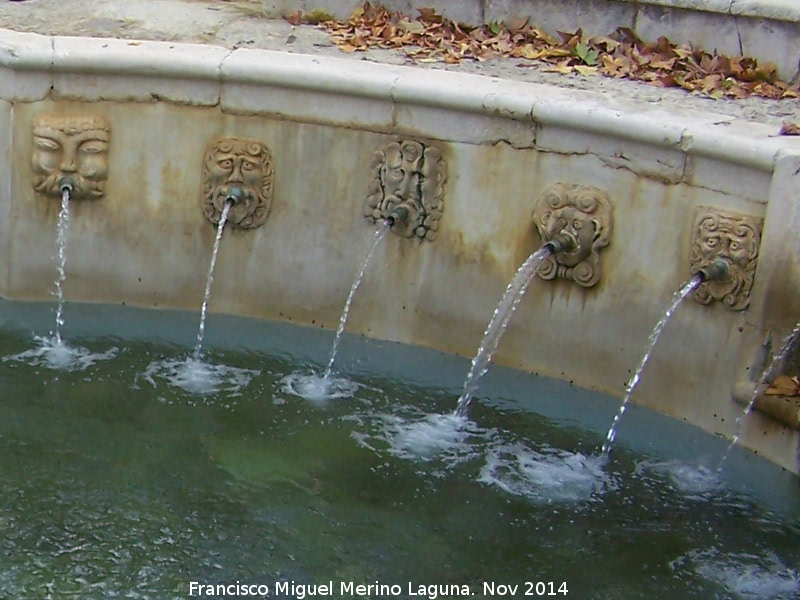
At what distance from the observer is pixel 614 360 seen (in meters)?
6.19

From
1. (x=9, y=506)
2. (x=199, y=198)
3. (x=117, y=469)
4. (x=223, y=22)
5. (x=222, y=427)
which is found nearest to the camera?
(x=9, y=506)

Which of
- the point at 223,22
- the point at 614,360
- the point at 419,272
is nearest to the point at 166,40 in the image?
the point at 223,22

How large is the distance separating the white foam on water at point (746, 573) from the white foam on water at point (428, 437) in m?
1.07

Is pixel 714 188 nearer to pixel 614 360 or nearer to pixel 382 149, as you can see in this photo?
pixel 614 360

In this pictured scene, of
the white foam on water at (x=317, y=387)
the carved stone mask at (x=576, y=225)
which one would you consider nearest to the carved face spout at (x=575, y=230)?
the carved stone mask at (x=576, y=225)

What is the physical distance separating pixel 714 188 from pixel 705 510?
1374 millimetres

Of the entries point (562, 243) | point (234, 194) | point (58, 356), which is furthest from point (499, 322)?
point (58, 356)

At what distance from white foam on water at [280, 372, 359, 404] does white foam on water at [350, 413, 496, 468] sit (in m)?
0.27

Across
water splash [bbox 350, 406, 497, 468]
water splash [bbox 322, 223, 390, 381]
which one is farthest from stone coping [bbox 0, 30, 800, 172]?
water splash [bbox 350, 406, 497, 468]

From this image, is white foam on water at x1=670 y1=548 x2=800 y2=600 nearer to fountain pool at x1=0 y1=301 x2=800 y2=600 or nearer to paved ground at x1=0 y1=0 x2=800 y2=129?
fountain pool at x1=0 y1=301 x2=800 y2=600

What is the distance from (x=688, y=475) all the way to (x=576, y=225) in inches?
48.2

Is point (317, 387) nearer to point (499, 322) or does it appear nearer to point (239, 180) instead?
point (499, 322)

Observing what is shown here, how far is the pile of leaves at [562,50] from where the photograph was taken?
6.71m

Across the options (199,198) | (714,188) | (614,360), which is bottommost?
(614,360)
